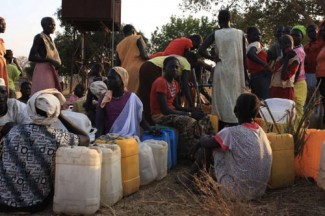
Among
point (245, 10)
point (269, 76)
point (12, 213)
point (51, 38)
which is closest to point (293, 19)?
point (245, 10)

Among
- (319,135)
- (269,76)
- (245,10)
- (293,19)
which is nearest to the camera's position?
(319,135)

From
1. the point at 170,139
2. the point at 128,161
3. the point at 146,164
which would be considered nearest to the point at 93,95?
the point at 170,139

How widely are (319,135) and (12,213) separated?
2728 millimetres

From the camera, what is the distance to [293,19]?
19141 mm

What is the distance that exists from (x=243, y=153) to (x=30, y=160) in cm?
165

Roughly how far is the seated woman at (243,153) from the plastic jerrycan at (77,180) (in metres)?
0.93

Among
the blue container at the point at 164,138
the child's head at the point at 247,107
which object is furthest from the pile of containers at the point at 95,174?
the child's head at the point at 247,107

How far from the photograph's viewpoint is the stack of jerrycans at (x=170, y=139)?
4.79 meters

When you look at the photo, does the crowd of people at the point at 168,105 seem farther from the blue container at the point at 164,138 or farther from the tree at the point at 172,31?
the tree at the point at 172,31

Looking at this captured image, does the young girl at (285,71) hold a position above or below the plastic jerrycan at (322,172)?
above

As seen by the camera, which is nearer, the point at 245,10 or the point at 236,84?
the point at 236,84

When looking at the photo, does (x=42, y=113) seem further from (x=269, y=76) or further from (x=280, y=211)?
(x=269, y=76)

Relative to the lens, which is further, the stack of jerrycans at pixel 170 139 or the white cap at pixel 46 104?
the stack of jerrycans at pixel 170 139

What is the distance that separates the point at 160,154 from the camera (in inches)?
174
